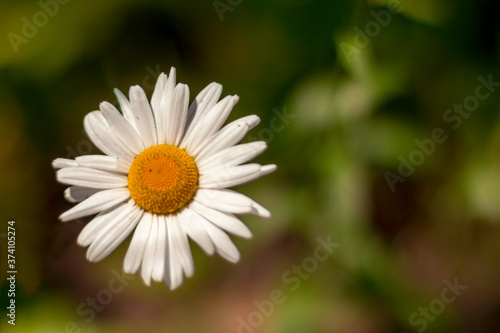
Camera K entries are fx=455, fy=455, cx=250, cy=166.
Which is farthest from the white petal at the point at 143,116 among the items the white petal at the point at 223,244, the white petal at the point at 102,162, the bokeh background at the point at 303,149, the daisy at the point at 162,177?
the bokeh background at the point at 303,149

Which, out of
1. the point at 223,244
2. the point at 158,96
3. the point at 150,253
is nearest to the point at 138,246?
the point at 150,253

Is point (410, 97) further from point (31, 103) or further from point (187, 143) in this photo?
point (31, 103)

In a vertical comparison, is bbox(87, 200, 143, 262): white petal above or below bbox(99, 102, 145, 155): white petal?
below

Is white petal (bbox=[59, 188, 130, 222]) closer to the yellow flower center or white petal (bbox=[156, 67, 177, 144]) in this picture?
the yellow flower center

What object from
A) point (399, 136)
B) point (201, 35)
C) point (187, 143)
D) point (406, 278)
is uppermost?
point (201, 35)

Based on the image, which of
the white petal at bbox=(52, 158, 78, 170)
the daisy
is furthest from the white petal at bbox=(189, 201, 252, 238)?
the white petal at bbox=(52, 158, 78, 170)

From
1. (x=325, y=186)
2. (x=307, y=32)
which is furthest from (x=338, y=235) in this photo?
(x=307, y=32)
